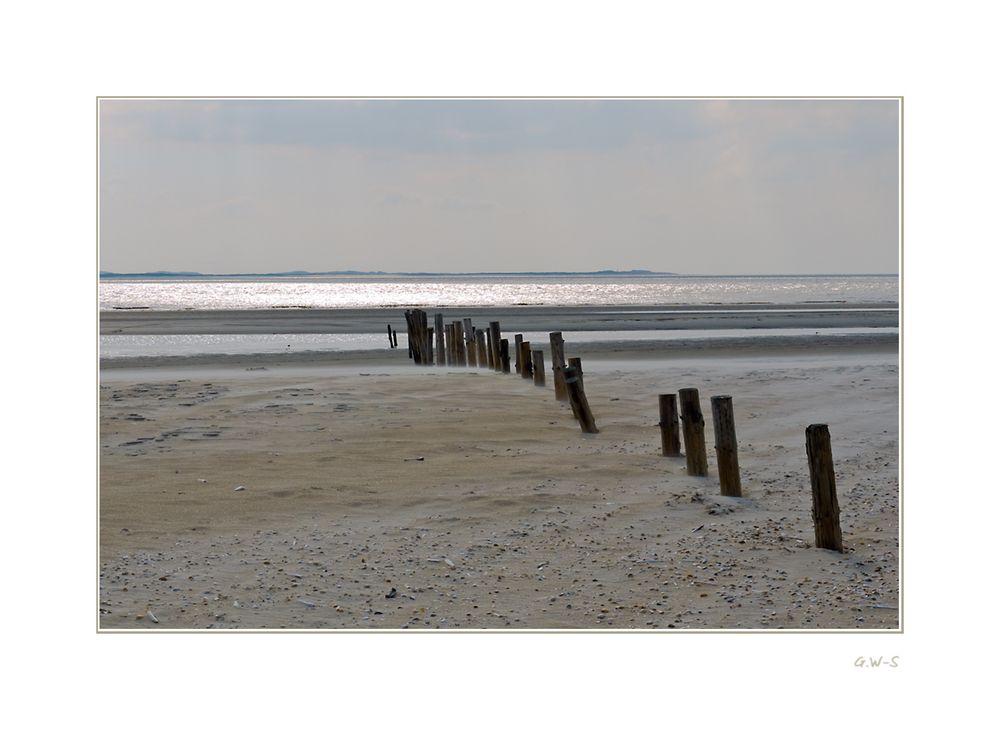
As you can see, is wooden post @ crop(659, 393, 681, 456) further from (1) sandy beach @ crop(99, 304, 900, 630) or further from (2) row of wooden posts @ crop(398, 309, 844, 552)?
(1) sandy beach @ crop(99, 304, 900, 630)

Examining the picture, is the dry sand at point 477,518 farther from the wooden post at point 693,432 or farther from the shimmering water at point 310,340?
the shimmering water at point 310,340

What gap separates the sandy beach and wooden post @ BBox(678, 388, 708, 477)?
136 mm

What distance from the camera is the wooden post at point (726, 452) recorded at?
7.90 metres

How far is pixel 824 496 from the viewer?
658 centimetres

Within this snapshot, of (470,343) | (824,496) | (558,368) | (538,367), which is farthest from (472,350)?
(824,496)

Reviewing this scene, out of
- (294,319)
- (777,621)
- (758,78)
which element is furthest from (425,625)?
(294,319)

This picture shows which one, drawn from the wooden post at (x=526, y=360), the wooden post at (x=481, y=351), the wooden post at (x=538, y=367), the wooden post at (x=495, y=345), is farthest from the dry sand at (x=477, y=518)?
the wooden post at (x=481, y=351)

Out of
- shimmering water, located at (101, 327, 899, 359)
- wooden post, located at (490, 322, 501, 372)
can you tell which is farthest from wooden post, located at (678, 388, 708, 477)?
shimmering water, located at (101, 327, 899, 359)

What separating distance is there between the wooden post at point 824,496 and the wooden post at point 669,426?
273cm

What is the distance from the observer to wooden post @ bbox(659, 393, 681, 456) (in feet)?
30.7

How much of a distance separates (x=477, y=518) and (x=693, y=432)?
2.31 meters

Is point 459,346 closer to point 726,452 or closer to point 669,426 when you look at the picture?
point 669,426

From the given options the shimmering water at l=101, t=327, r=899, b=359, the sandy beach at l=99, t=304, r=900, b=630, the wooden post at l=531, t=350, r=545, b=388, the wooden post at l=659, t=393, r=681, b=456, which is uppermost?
the shimmering water at l=101, t=327, r=899, b=359
